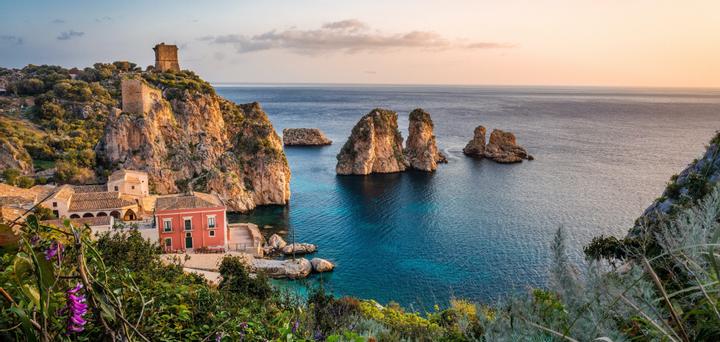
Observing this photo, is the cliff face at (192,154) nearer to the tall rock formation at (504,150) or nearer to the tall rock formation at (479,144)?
the tall rock formation at (504,150)

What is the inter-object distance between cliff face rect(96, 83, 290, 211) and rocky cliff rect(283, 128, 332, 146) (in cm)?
3128

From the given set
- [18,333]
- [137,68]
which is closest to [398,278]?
[18,333]

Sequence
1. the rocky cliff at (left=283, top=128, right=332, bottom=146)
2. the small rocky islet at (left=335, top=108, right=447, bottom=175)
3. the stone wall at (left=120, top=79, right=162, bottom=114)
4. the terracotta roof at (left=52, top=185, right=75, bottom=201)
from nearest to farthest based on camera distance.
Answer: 1. the terracotta roof at (left=52, top=185, right=75, bottom=201)
2. the stone wall at (left=120, top=79, right=162, bottom=114)
3. the small rocky islet at (left=335, top=108, right=447, bottom=175)
4. the rocky cliff at (left=283, top=128, right=332, bottom=146)

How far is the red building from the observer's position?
97.1ft

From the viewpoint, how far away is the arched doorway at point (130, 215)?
31142 mm

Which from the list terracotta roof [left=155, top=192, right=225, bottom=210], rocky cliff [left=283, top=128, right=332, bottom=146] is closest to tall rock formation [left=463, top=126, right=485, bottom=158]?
rocky cliff [left=283, top=128, right=332, bottom=146]

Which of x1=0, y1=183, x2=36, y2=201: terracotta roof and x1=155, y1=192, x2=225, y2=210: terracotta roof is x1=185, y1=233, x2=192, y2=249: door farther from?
x1=0, y1=183, x2=36, y2=201: terracotta roof

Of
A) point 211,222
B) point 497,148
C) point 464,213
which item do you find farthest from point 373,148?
point 211,222

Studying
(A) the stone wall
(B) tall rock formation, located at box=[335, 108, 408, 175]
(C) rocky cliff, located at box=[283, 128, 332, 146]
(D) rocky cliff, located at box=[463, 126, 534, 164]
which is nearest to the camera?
(A) the stone wall

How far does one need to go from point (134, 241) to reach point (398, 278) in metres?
18.9

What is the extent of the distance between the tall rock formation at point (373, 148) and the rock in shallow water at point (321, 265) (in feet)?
95.5

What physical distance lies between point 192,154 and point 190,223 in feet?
59.7

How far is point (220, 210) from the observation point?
102 ft

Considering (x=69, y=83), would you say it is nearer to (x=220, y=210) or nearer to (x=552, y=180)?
(x=220, y=210)
